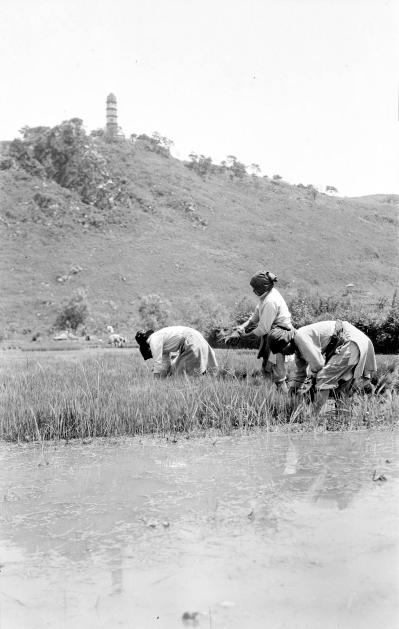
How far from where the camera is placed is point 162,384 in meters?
7.21

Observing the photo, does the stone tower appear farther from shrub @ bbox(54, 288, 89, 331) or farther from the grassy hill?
shrub @ bbox(54, 288, 89, 331)

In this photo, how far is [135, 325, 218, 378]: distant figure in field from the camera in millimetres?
7816

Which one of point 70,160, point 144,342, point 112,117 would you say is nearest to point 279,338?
point 144,342

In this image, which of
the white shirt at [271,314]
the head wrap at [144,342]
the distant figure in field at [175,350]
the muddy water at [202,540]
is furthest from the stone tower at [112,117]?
the muddy water at [202,540]

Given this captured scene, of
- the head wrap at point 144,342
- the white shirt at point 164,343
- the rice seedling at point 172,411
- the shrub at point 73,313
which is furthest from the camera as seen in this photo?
the shrub at point 73,313

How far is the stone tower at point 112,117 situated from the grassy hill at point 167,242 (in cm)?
362

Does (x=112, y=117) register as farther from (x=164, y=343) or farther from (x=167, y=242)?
(x=164, y=343)

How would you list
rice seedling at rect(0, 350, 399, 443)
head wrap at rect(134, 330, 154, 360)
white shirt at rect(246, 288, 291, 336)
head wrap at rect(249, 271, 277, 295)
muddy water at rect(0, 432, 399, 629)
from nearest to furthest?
muddy water at rect(0, 432, 399, 629) → rice seedling at rect(0, 350, 399, 443) → white shirt at rect(246, 288, 291, 336) → head wrap at rect(249, 271, 277, 295) → head wrap at rect(134, 330, 154, 360)

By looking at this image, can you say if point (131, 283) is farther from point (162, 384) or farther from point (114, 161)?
point (162, 384)

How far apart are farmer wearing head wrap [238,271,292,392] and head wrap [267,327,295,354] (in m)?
0.19

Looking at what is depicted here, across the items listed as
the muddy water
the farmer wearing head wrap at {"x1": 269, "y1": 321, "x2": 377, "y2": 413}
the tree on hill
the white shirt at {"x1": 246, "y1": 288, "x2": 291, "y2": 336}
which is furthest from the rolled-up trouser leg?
the tree on hill

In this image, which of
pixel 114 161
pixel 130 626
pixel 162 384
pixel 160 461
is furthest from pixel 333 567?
pixel 114 161

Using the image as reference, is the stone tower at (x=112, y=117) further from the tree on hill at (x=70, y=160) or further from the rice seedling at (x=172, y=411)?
the rice seedling at (x=172, y=411)

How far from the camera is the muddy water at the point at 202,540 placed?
8.19ft
